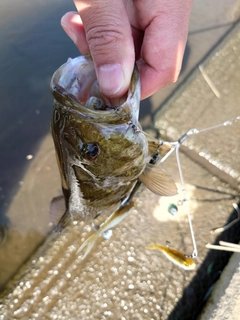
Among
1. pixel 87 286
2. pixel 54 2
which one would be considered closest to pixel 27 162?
pixel 87 286

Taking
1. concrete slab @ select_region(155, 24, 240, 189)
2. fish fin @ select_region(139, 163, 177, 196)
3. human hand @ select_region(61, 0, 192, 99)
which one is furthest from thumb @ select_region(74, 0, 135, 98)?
concrete slab @ select_region(155, 24, 240, 189)

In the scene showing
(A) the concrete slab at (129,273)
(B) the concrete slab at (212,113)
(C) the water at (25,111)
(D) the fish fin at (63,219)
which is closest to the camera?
(D) the fish fin at (63,219)

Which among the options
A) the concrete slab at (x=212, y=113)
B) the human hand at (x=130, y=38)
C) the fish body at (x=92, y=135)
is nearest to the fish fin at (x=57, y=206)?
the fish body at (x=92, y=135)

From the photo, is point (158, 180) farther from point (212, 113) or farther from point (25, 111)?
point (25, 111)

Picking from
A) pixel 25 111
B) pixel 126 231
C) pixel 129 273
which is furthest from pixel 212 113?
pixel 25 111

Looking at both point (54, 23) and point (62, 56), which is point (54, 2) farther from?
point (62, 56)

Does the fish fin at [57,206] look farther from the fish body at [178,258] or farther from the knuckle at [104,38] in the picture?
the knuckle at [104,38]

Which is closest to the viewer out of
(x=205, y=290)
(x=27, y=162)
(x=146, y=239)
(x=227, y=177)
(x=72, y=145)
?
(x=72, y=145)
